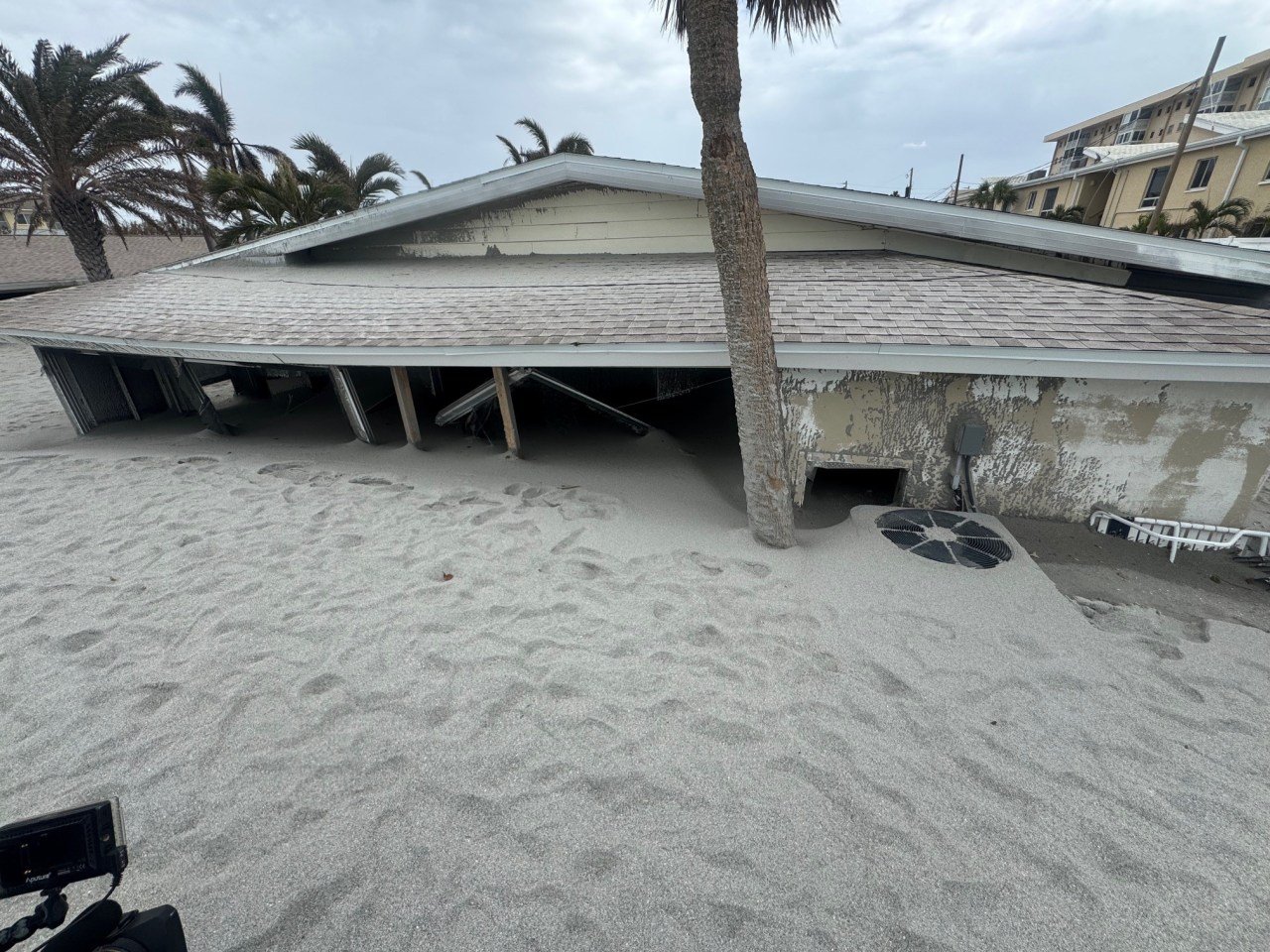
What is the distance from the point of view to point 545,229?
25.4ft

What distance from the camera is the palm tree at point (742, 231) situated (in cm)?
323

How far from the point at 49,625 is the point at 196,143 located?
53.4 ft

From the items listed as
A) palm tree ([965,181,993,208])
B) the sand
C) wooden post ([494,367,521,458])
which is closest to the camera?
the sand

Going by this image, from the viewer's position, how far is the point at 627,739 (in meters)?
2.75

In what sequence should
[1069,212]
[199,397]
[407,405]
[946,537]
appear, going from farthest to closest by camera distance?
[1069,212] → [199,397] → [407,405] → [946,537]

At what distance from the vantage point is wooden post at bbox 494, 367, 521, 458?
577 cm

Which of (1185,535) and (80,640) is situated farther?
(1185,535)

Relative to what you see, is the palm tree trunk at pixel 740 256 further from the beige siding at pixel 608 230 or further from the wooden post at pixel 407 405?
the wooden post at pixel 407 405

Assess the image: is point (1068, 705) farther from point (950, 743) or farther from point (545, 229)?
point (545, 229)

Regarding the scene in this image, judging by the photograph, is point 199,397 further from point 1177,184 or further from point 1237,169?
point 1177,184

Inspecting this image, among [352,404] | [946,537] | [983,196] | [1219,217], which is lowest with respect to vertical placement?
[946,537]

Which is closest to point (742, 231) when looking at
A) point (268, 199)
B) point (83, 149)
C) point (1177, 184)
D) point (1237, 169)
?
point (268, 199)

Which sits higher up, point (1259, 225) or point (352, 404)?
point (1259, 225)

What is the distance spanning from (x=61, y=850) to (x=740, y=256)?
4196mm
